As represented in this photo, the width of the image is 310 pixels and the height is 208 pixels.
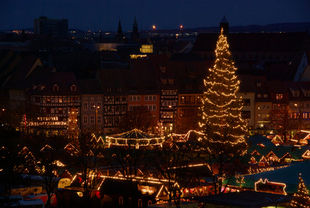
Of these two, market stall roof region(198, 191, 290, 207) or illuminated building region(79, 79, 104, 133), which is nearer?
market stall roof region(198, 191, 290, 207)

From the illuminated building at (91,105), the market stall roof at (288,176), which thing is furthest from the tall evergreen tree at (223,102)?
the illuminated building at (91,105)

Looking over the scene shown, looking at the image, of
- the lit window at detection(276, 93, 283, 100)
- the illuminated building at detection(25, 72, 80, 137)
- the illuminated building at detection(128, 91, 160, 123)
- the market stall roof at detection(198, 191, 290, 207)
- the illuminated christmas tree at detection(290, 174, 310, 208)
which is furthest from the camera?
the lit window at detection(276, 93, 283, 100)

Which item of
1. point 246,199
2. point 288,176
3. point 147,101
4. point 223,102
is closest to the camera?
point 246,199

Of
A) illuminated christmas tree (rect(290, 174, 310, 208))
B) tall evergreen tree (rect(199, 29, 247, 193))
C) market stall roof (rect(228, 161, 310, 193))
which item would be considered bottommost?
illuminated christmas tree (rect(290, 174, 310, 208))

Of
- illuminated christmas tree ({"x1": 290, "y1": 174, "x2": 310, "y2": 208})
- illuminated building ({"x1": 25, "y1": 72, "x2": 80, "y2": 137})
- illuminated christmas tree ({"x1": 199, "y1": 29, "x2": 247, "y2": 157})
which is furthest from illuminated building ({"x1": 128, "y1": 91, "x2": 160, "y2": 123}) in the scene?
illuminated christmas tree ({"x1": 290, "y1": 174, "x2": 310, "y2": 208})

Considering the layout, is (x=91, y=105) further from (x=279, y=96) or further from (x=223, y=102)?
(x=223, y=102)

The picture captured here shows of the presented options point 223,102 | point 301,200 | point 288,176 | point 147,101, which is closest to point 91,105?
point 147,101

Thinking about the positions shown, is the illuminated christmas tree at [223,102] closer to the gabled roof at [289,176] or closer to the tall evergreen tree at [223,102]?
the tall evergreen tree at [223,102]

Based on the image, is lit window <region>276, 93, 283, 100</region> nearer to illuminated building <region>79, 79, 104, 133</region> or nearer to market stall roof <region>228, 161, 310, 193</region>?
illuminated building <region>79, 79, 104, 133</region>

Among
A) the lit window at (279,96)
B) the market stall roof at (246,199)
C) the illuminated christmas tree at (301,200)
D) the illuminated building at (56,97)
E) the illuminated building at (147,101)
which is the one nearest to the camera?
the market stall roof at (246,199)

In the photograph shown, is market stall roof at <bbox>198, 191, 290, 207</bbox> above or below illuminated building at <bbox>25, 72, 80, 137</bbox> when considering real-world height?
below

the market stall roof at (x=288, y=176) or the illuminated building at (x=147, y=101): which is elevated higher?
the illuminated building at (x=147, y=101)

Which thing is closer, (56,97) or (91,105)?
(56,97)

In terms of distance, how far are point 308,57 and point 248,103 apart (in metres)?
14.1
